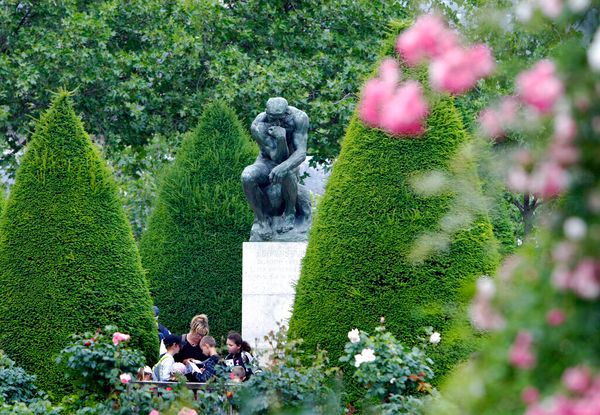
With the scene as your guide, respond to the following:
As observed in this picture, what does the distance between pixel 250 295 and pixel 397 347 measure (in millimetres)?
4363

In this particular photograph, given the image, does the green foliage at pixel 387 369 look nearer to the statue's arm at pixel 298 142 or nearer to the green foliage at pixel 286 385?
the green foliage at pixel 286 385

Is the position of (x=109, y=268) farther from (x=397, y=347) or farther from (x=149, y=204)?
(x=149, y=204)

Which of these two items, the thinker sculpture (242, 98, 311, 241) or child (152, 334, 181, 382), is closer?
child (152, 334, 181, 382)

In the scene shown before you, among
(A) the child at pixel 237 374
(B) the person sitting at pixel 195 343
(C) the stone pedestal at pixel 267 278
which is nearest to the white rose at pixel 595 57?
(A) the child at pixel 237 374

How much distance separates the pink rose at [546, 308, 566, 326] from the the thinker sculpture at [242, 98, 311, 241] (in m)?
9.04

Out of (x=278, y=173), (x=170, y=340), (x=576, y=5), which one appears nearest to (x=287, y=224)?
(x=278, y=173)

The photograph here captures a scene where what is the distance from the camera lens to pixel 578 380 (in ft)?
6.28

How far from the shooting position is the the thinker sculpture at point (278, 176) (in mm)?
11102

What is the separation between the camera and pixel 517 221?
21.9 m

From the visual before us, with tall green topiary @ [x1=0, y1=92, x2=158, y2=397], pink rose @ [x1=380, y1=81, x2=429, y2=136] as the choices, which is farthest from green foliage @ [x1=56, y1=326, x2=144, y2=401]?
pink rose @ [x1=380, y1=81, x2=429, y2=136]

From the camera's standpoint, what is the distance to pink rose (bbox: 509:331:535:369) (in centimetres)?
206

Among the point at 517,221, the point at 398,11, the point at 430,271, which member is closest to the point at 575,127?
the point at 430,271

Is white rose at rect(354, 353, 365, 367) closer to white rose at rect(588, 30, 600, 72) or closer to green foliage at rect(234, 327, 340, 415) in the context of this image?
green foliage at rect(234, 327, 340, 415)

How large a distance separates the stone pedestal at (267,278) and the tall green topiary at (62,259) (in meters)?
1.77
